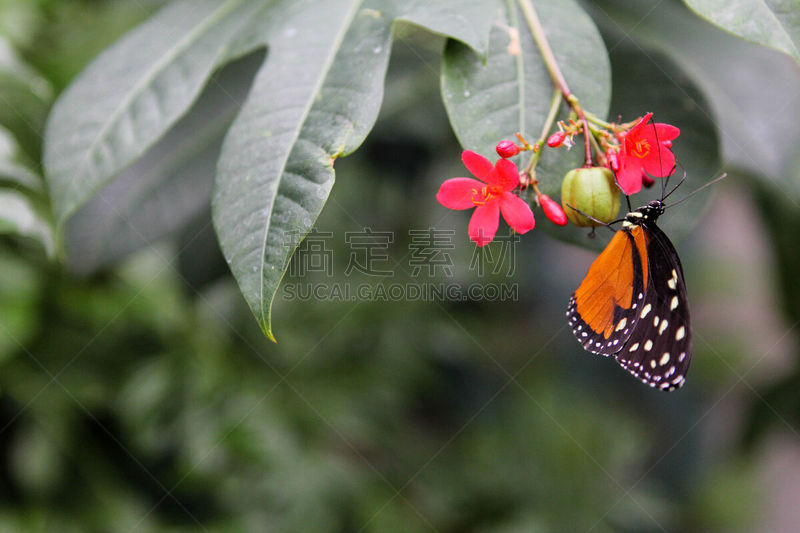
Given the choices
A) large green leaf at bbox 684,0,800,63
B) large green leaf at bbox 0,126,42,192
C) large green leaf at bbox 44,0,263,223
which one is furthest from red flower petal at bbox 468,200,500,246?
large green leaf at bbox 0,126,42,192

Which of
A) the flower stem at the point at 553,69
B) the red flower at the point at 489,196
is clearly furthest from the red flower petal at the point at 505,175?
the flower stem at the point at 553,69

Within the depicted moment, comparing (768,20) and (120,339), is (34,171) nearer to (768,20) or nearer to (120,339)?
(120,339)

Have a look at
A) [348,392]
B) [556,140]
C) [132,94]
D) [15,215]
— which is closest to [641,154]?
[556,140]

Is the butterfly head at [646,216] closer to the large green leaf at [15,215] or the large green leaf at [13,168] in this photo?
the large green leaf at [15,215]

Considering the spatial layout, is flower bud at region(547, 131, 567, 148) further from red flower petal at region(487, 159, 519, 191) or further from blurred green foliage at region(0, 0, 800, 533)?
blurred green foliage at region(0, 0, 800, 533)

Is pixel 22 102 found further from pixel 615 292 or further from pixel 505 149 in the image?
pixel 615 292

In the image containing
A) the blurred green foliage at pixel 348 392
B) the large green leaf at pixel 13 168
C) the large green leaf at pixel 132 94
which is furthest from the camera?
the blurred green foliage at pixel 348 392
